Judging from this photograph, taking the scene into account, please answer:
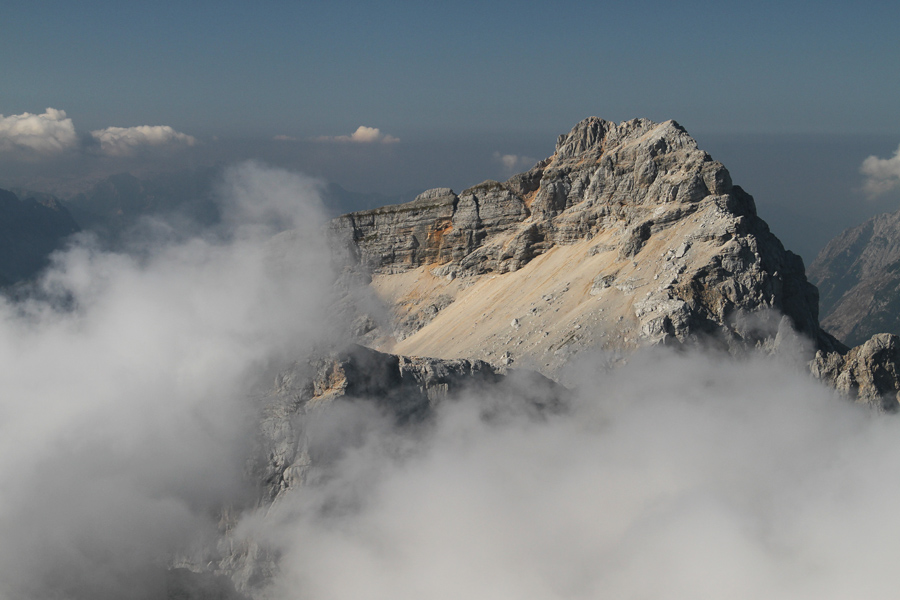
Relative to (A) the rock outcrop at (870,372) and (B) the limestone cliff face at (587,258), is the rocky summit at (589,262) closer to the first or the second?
(B) the limestone cliff face at (587,258)

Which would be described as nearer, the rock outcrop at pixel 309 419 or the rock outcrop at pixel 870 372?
the rock outcrop at pixel 309 419

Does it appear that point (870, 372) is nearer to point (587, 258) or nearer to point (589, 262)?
point (589, 262)

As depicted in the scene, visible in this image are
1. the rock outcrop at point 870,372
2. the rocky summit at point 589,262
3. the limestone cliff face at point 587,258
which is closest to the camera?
the rock outcrop at point 870,372

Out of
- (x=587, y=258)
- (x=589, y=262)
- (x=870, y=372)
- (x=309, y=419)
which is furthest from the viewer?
(x=587, y=258)

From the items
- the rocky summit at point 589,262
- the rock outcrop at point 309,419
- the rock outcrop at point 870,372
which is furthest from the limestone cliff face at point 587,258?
the rock outcrop at point 309,419

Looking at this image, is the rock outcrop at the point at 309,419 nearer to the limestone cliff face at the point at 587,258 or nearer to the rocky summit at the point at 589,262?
the rocky summit at the point at 589,262

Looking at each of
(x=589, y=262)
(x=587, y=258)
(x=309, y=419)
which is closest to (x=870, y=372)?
(x=589, y=262)

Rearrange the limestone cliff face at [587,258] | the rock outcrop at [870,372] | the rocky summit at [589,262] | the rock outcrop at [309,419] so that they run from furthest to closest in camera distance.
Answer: the limestone cliff face at [587,258], the rocky summit at [589,262], the rock outcrop at [870,372], the rock outcrop at [309,419]

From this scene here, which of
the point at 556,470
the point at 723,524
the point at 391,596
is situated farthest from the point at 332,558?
the point at 723,524

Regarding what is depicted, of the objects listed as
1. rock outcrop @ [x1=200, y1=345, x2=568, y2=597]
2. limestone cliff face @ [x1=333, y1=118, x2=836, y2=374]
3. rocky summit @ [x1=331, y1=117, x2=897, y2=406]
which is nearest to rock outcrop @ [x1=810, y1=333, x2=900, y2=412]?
rocky summit @ [x1=331, y1=117, x2=897, y2=406]
